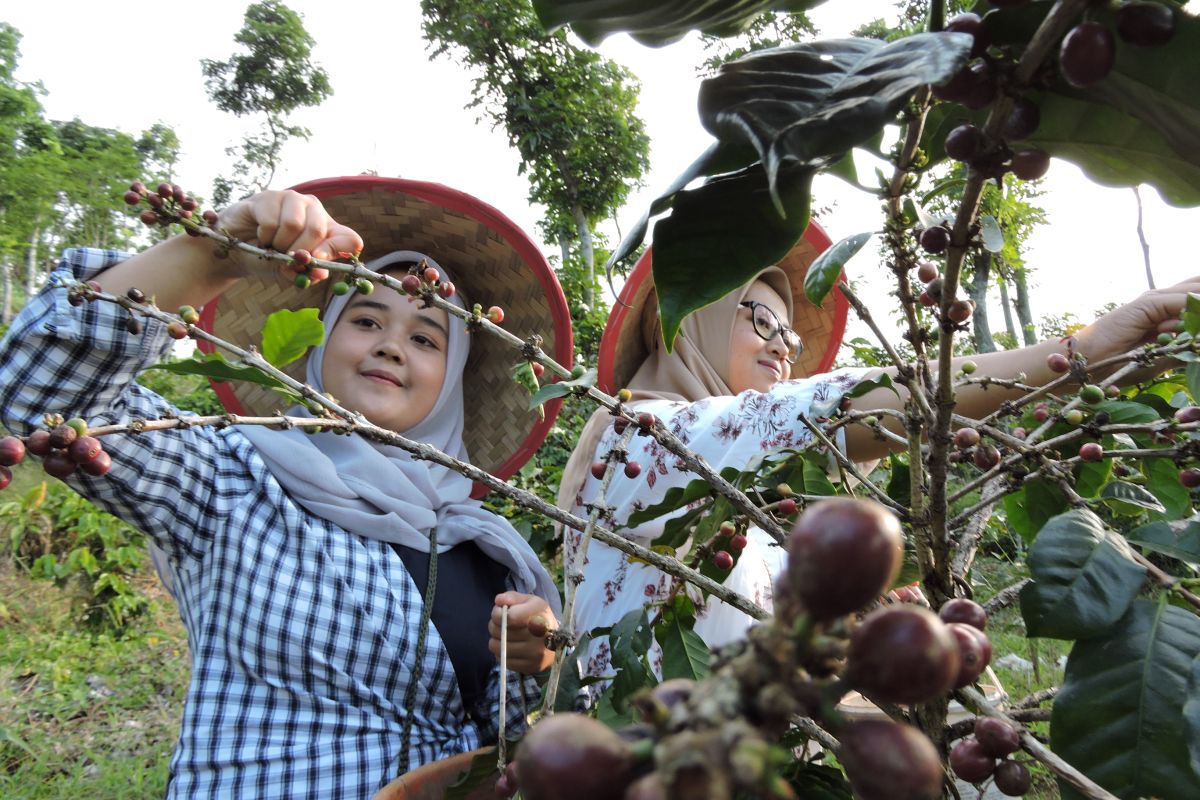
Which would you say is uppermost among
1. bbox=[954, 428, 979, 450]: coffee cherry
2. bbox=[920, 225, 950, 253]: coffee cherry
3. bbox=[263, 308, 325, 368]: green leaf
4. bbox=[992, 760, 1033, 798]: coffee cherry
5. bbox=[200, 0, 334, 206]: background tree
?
bbox=[200, 0, 334, 206]: background tree

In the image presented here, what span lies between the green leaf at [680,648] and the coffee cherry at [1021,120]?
497 mm

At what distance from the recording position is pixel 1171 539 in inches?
20.0

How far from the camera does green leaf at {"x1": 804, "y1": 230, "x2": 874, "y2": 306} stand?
1.71 feet

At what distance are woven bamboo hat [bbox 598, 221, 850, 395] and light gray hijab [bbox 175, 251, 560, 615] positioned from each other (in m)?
0.44

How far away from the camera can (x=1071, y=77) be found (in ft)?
0.93

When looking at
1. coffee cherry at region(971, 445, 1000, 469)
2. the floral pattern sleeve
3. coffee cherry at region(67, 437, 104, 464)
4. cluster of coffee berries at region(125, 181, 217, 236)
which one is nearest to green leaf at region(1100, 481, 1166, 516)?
coffee cherry at region(971, 445, 1000, 469)

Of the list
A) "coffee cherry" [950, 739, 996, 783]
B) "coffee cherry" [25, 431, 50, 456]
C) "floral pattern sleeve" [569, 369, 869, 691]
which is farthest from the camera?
"floral pattern sleeve" [569, 369, 869, 691]

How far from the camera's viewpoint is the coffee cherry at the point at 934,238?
41 cm

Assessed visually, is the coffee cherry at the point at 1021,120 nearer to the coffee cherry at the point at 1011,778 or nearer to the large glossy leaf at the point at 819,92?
the large glossy leaf at the point at 819,92

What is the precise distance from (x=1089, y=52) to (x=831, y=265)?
27cm

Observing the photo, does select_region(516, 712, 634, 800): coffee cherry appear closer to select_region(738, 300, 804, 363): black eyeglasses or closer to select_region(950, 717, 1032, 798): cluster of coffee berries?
select_region(950, 717, 1032, 798): cluster of coffee berries

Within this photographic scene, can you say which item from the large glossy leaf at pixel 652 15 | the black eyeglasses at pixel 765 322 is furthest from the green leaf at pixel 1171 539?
the black eyeglasses at pixel 765 322

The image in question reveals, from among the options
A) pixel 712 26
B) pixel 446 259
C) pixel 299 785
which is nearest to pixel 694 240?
pixel 712 26

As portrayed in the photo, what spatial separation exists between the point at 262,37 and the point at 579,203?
11587 mm
